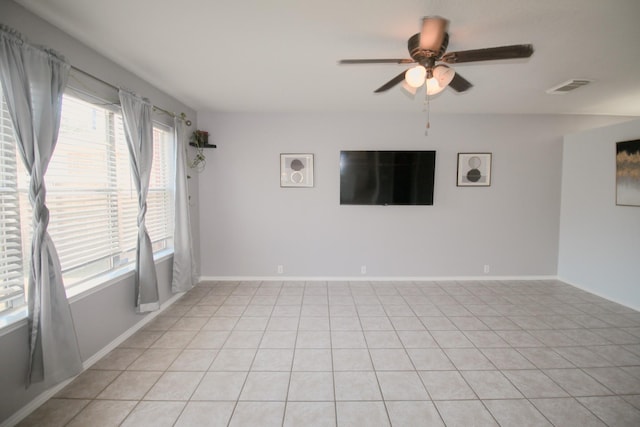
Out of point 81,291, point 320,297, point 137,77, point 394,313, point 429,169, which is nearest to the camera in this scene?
point 81,291

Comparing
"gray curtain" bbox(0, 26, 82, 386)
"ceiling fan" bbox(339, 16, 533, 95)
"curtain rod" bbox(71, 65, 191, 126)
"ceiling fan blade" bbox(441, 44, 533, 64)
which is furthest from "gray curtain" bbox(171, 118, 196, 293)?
"ceiling fan blade" bbox(441, 44, 533, 64)

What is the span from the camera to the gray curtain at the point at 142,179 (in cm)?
259

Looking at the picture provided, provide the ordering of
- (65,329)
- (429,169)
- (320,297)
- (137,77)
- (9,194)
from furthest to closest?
(429,169), (320,297), (137,77), (65,329), (9,194)

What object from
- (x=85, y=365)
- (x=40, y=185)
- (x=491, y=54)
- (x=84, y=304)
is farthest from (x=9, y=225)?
(x=491, y=54)

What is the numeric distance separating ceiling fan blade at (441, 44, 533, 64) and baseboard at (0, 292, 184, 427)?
3494 millimetres

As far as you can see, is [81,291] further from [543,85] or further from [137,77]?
[543,85]

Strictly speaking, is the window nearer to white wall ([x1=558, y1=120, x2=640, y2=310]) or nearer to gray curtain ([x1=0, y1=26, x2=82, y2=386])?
gray curtain ([x1=0, y1=26, x2=82, y2=386])

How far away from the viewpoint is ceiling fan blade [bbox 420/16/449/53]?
1523 mm

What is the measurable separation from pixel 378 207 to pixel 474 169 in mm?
1608

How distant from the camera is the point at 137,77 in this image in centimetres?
280

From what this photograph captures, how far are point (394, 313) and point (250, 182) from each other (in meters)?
2.80

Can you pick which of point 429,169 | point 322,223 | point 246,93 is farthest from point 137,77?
point 429,169

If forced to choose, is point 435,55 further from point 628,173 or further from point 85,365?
point 85,365

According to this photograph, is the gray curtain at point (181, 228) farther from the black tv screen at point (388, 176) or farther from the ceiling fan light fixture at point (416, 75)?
the ceiling fan light fixture at point (416, 75)
